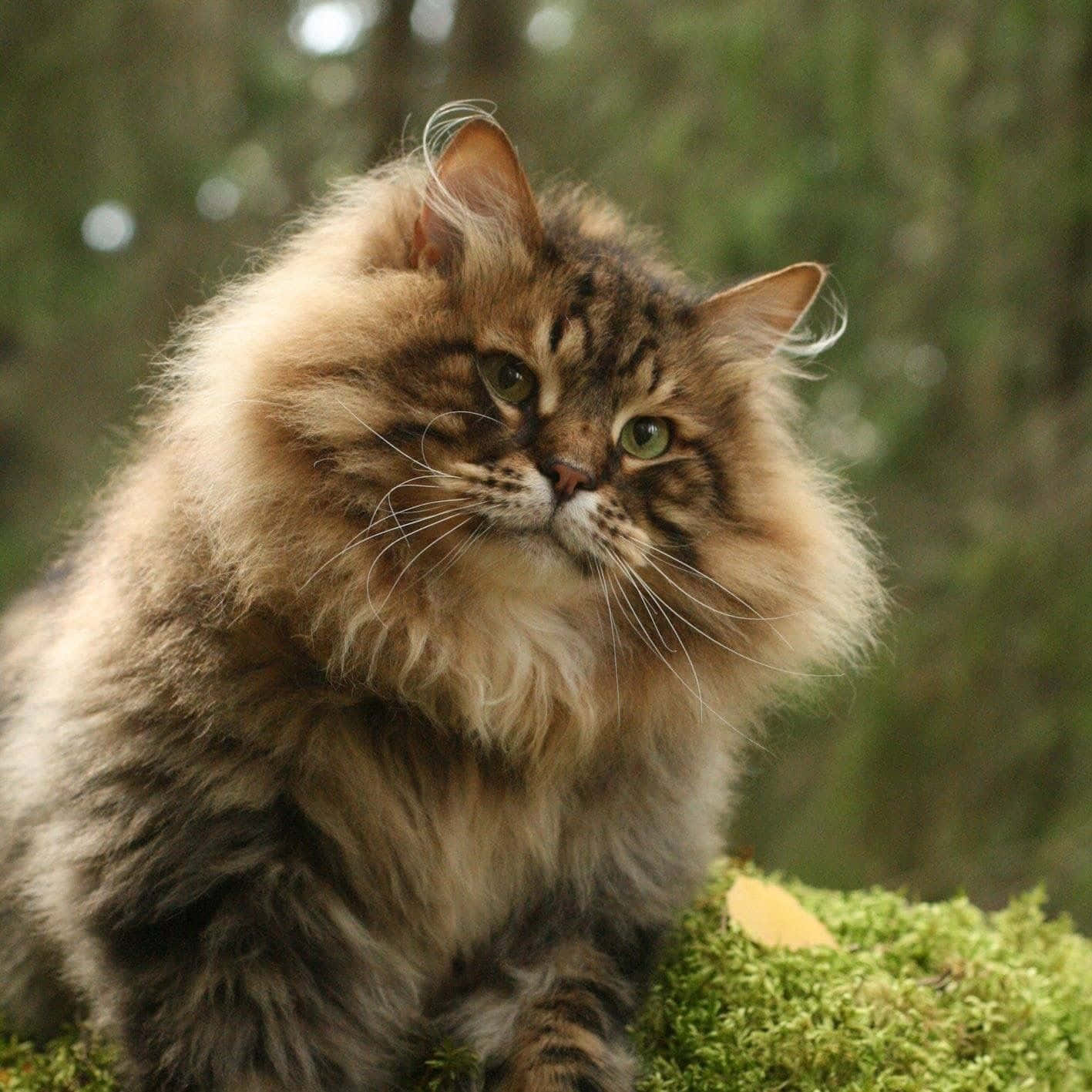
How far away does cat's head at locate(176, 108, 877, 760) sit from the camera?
6.92 feet

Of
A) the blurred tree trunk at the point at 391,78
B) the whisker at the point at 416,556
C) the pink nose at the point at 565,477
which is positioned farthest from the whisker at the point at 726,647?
the blurred tree trunk at the point at 391,78

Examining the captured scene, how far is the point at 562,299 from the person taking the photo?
2279mm

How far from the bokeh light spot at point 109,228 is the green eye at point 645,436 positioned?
4.36 metres

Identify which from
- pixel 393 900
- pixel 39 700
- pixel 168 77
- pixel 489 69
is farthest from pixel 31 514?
pixel 393 900

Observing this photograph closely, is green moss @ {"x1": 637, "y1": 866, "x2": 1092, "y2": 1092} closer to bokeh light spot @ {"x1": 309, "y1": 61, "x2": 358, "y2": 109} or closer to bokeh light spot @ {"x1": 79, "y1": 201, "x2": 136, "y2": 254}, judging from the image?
bokeh light spot @ {"x1": 79, "y1": 201, "x2": 136, "y2": 254}

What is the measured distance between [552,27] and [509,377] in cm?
480

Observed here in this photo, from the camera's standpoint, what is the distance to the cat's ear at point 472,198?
2.26m

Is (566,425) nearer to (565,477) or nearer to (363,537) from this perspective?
(565,477)

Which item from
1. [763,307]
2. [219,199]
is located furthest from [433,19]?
[763,307]

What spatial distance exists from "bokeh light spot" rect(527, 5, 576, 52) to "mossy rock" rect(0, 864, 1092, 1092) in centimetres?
447

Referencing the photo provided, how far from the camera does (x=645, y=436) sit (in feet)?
7.56

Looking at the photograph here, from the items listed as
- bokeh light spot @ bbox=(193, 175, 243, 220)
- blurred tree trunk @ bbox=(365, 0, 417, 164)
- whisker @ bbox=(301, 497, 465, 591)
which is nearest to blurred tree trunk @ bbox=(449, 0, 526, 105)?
blurred tree trunk @ bbox=(365, 0, 417, 164)

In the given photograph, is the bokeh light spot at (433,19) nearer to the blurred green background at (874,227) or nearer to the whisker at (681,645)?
the blurred green background at (874,227)

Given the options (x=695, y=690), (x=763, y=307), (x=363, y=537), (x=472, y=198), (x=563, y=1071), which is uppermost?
(x=763, y=307)
